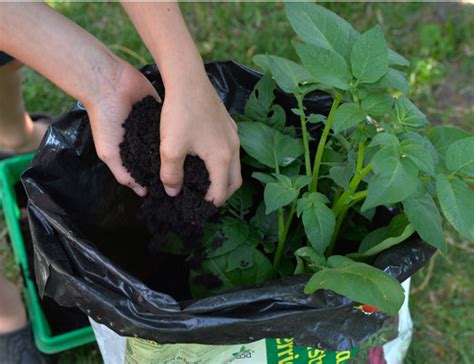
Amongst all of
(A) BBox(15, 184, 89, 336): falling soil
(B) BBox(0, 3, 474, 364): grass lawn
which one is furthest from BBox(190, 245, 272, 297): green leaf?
(B) BBox(0, 3, 474, 364): grass lawn

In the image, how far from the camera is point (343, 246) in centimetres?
112

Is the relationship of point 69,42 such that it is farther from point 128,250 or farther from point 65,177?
point 128,250

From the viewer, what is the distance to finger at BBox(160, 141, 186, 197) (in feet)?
2.72

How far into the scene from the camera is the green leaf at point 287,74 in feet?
3.15

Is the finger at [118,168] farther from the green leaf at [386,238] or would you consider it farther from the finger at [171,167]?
the green leaf at [386,238]

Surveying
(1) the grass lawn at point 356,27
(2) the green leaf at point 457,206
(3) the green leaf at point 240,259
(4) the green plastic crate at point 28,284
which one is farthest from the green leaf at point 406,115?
(1) the grass lawn at point 356,27

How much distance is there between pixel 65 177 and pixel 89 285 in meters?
0.26

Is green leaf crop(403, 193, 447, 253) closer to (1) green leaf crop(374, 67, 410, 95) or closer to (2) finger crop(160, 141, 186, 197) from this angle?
(1) green leaf crop(374, 67, 410, 95)

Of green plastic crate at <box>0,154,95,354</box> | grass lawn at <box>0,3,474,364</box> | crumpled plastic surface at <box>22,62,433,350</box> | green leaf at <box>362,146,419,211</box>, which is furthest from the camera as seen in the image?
grass lawn at <box>0,3,474,364</box>

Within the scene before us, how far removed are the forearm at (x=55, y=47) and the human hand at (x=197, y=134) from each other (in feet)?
0.35

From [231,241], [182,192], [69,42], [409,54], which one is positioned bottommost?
[409,54]

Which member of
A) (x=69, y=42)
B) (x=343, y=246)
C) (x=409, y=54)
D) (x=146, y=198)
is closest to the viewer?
(x=69, y=42)

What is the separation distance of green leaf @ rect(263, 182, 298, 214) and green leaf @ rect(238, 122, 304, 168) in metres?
0.10

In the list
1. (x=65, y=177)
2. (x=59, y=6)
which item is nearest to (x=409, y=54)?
(x=59, y=6)
